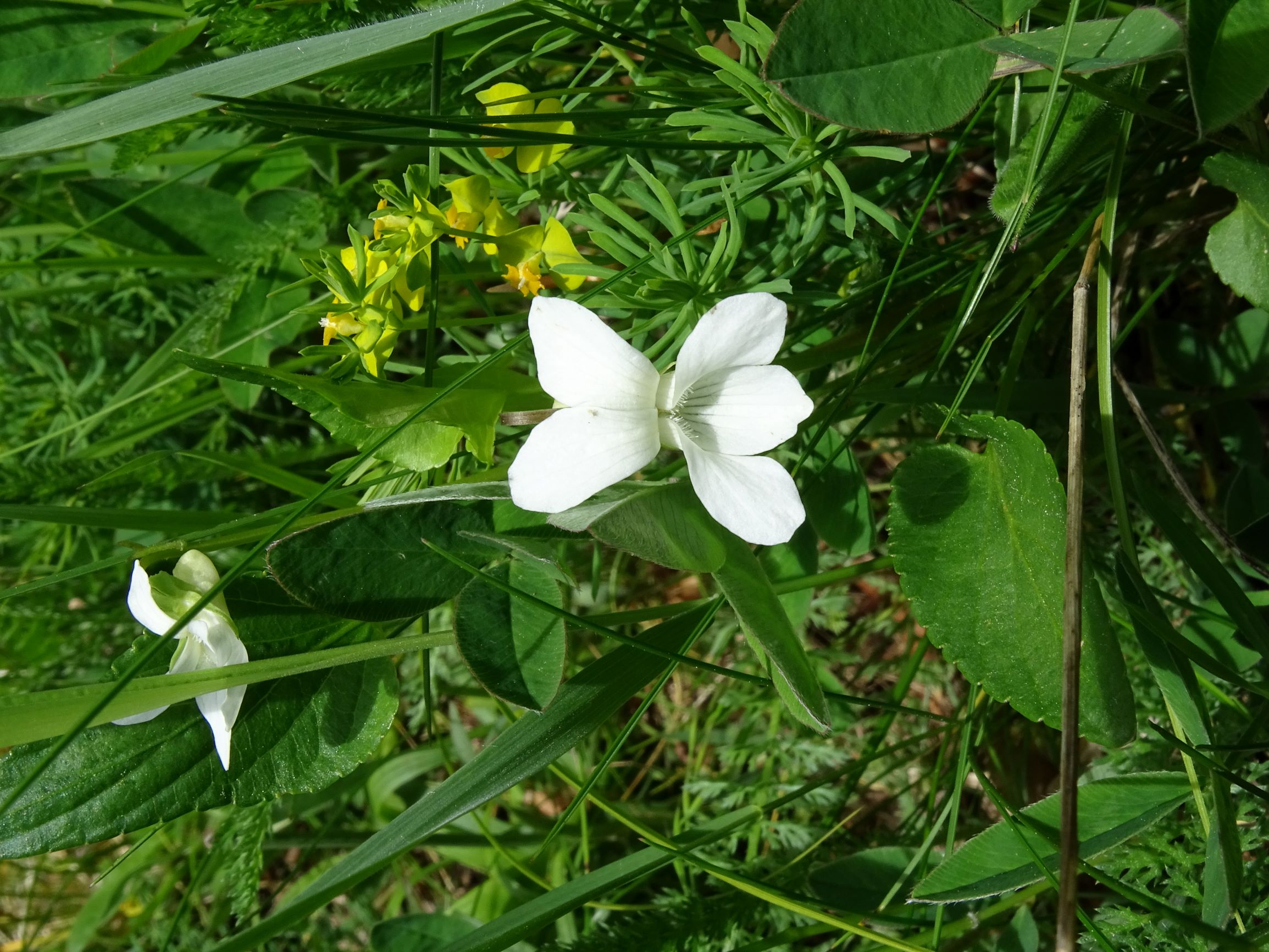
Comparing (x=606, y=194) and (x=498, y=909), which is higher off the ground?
(x=606, y=194)

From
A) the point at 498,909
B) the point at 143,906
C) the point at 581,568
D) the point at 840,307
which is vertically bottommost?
the point at 143,906

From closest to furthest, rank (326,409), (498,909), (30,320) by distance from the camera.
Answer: (326,409) < (498,909) < (30,320)

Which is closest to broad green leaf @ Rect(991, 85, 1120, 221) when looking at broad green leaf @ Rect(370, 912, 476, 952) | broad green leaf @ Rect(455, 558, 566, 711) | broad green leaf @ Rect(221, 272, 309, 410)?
broad green leaf @ Rect(455, 558, 566, 711)

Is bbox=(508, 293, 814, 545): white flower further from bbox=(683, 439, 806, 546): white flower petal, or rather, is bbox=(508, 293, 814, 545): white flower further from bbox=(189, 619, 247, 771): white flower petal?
bbox=(189, 619, 247, 771): white flower petal

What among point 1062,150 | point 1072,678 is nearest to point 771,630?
point 1072,678

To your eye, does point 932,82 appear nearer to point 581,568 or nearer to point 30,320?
point 581,568

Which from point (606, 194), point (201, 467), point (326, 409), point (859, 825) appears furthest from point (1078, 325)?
point (201, 467)

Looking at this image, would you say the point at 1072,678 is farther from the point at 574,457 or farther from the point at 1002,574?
the point at 574,457
